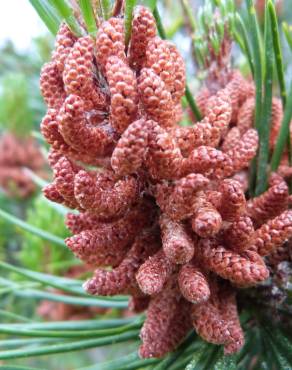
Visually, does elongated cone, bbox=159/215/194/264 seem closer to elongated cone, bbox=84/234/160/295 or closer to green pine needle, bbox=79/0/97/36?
elongated cone, bbox=84/234/160/295

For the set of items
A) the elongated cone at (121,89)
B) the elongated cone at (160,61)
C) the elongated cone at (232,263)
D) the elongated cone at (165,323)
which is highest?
the elongated cone at (160,61)

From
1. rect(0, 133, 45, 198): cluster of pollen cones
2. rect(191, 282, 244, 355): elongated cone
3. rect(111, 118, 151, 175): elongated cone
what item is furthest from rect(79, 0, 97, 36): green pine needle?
rect(0, 133, 45, 198): cluster of pollen cones

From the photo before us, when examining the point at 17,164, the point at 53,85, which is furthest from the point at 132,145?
the point at 17,164

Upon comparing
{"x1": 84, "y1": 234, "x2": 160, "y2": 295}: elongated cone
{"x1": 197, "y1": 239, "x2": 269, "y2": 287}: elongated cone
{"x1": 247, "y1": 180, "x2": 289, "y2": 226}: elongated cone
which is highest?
{"x1": 247, "y1": 180, "x2": 289, "y2": 226}: elongated cone

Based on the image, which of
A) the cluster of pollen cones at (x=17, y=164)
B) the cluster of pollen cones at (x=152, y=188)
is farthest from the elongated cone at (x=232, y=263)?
the cluster of pollen cones at (x=17, y=164)

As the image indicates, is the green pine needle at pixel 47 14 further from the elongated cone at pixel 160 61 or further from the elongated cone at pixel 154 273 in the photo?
the elongated cone at pixel 154 273

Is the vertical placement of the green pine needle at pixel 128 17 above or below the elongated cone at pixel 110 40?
above

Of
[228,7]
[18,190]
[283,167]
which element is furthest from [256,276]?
[18,190]
